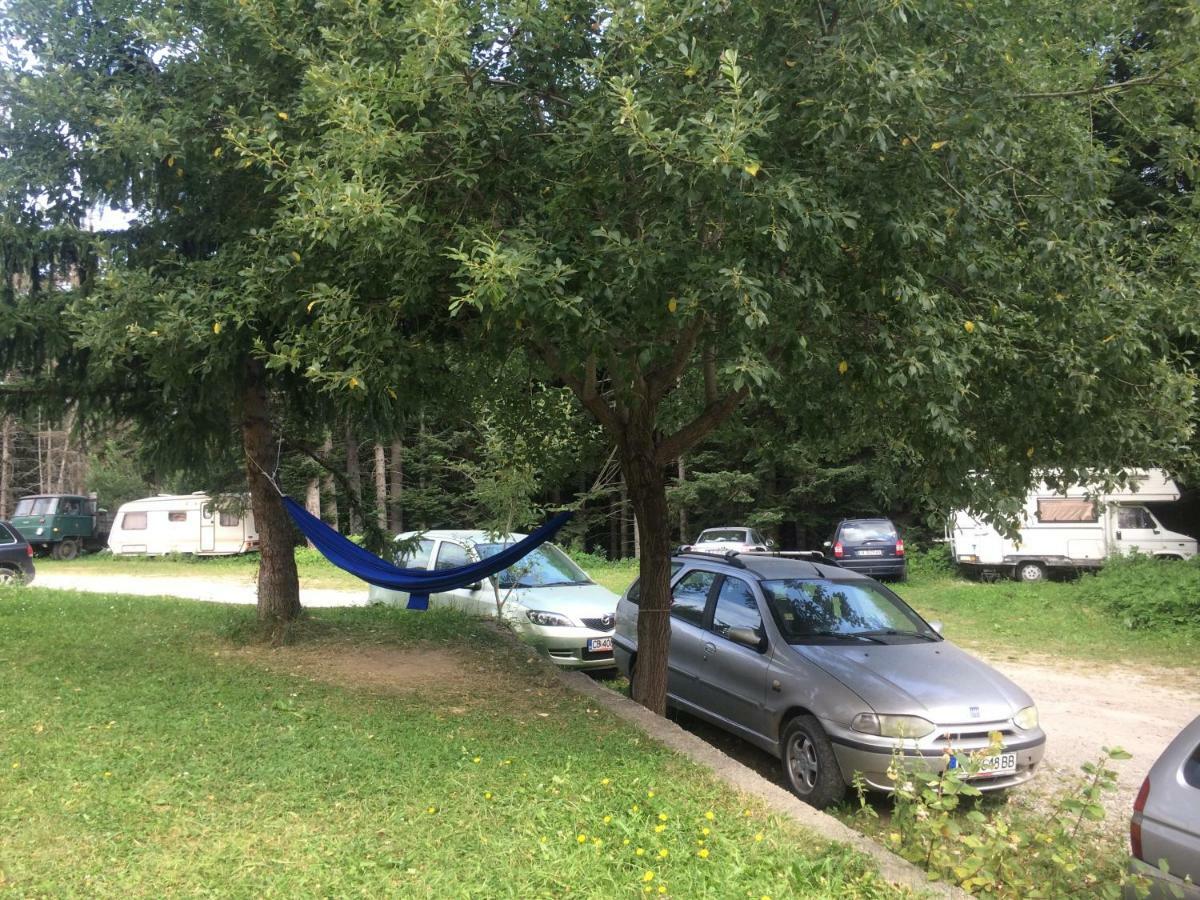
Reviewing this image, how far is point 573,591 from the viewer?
10883 millimetres

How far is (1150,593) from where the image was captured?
14.5 meters

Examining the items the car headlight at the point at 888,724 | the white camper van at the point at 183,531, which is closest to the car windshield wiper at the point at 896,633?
the car headlight at the point at 888,724

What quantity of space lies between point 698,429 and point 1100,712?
17.6 ft

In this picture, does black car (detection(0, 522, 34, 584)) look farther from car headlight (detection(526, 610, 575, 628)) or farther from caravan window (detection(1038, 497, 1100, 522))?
caravan window (detection(1038, 497, 1100, 522))

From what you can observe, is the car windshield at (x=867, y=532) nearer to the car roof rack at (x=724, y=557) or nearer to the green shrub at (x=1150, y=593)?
the green shrub at (x=1150, y=593)

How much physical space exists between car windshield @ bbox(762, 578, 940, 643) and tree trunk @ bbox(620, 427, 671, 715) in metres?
0.85

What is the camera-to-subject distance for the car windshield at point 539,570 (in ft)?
35.5

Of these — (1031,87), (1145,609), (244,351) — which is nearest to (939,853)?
(1031,87)

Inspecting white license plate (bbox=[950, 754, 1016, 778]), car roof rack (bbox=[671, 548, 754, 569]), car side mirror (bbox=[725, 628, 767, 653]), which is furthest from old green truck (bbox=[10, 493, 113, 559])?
white license plate (bbox=[950, 754, 1016, 778])

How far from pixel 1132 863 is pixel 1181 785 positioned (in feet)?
1.24

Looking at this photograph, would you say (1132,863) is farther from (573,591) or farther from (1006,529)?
(573,591)

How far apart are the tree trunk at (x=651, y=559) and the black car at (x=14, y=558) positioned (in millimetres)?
13484

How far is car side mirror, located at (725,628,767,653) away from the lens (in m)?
6.89

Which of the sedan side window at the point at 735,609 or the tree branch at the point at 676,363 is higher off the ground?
the tree branch at the point at 676,363
